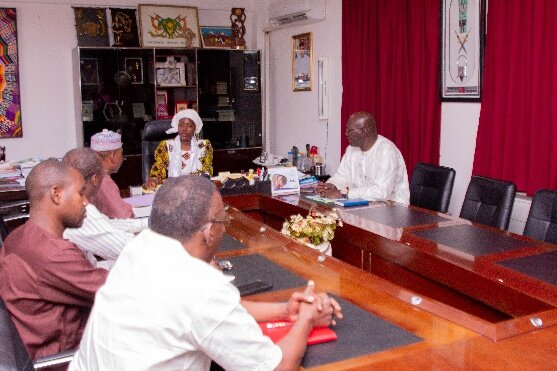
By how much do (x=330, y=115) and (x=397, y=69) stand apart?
3.95 ft

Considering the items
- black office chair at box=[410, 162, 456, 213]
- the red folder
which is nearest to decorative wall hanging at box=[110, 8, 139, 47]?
black office chair at box=[410, 162, 456, 213]

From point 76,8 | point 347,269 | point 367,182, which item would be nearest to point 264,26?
point 76,8

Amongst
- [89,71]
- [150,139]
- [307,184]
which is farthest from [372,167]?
[89,71]

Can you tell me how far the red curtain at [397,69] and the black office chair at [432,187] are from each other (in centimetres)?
71

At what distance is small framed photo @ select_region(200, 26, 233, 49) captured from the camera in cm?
703

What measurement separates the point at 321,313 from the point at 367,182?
288 centimetres

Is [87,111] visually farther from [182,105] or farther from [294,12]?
[294,12]

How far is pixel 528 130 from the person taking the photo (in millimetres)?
4125

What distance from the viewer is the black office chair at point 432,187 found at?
13.2 ft

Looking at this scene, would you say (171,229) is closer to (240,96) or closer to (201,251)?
(201,251)

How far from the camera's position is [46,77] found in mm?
6586

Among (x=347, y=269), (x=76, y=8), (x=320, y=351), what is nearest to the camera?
(x=320, y=351)

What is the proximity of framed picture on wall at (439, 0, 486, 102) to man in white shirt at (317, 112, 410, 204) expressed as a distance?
686 millimetres

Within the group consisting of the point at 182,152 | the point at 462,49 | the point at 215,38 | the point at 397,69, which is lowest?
the point at 182,152
